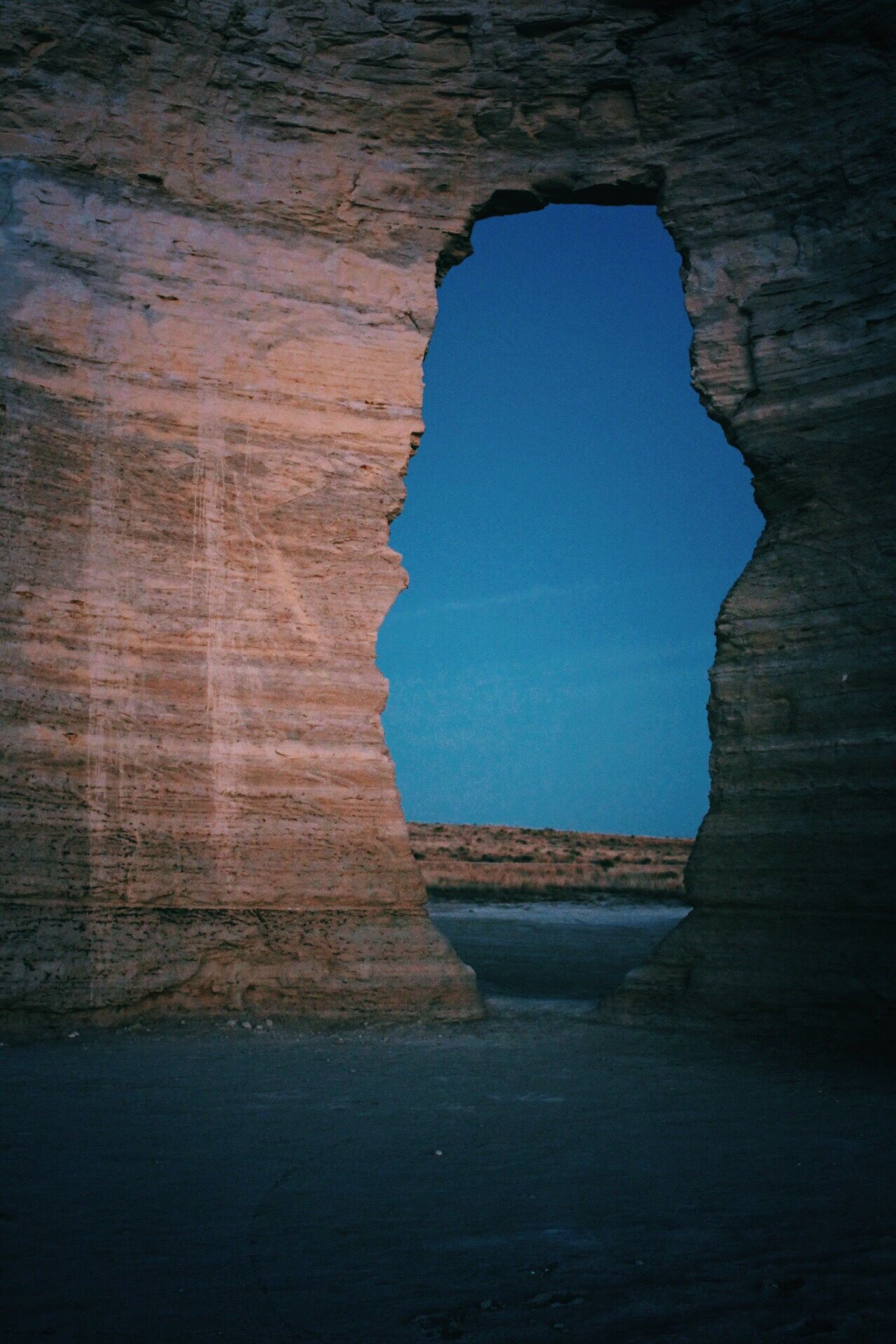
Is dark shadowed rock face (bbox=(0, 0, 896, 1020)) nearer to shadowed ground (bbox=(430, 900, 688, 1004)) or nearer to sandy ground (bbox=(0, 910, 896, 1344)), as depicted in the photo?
sandy ground (bbox=(0, 910, 896, 1344))

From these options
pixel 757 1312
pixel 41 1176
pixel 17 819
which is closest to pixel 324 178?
pixel 17 819

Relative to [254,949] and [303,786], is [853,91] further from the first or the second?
[254,949]

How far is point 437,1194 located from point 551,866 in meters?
24.9

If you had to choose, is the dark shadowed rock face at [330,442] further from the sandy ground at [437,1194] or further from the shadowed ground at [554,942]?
the shadowed ground at [554,942]

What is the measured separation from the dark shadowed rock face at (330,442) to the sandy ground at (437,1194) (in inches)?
49.0

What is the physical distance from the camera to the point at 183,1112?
5906mm

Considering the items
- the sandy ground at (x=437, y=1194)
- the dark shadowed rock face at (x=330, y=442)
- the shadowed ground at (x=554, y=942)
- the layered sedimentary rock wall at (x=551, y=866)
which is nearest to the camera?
the sandy ground at (x=437, y=1194)

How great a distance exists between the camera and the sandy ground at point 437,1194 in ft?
11.3

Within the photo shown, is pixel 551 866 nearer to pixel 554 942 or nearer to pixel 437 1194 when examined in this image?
pixel 554 942

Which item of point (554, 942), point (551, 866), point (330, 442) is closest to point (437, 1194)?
point (330, 442)

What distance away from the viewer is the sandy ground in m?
3.46

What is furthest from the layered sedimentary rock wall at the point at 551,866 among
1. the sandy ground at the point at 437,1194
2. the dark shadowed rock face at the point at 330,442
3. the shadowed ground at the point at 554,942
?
the sandy ground at the point at 437,1194

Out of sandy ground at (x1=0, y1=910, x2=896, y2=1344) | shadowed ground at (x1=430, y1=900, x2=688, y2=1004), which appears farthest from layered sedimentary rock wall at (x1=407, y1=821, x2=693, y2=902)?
sandy ground at (x1=0, y1=910, x2=896, y2=1344)

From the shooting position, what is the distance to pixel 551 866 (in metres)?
29.2
